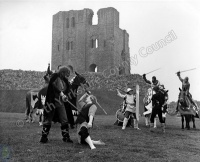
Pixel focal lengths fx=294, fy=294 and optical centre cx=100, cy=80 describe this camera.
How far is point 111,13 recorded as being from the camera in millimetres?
51844

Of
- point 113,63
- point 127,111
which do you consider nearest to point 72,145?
point 127,111

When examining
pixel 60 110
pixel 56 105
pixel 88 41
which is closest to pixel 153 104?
pixel 60 110

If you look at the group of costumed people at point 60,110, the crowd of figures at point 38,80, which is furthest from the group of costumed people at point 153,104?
the crowd of figures at point 38,80

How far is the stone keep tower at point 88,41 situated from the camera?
52062 millimetres

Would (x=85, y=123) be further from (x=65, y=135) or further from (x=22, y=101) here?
(x=22, y=101)

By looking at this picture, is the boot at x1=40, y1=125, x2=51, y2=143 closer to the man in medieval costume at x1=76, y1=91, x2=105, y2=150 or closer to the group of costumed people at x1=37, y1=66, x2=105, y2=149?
the group of costumed people at x1=37, y1=66, x2=105, y2=149

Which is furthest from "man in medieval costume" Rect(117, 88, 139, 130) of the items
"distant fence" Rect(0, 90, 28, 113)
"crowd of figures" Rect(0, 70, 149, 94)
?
"crowd of figures" Rect(0, 70, 149, 94)

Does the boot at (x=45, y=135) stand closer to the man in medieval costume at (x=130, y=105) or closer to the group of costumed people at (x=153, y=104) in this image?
the group of costumed people at (x=153, y=104)

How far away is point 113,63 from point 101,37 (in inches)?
204

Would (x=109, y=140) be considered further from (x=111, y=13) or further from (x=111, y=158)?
(x=111, y=13)

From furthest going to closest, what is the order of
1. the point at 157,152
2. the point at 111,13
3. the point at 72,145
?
the point at 111,13, the point at 72,145, the point at 157,152

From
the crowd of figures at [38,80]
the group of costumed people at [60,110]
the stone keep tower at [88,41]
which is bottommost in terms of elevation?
the group of costumed people at [60,110]

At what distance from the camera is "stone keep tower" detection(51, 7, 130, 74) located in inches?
2050

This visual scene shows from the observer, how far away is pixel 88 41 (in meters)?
53.5
